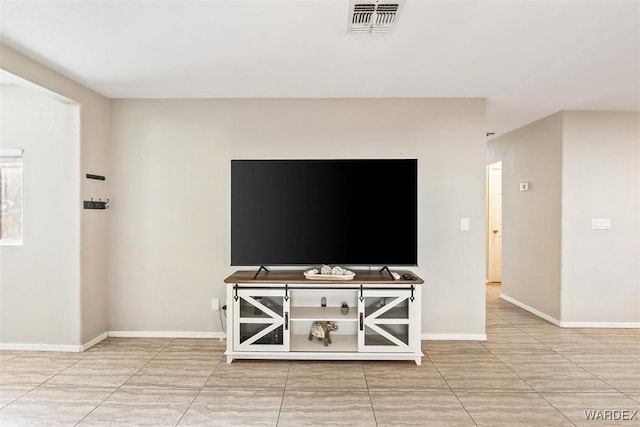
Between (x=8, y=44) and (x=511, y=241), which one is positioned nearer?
(x=8, y=44)

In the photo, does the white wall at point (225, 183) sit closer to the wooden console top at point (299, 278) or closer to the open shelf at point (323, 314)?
the wooden console top at point (299, 278)

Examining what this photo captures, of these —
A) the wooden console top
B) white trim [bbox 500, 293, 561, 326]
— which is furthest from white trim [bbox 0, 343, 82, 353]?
white trim [bbox 500, 293, 561, 326]

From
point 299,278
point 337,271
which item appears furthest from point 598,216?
point 299,278

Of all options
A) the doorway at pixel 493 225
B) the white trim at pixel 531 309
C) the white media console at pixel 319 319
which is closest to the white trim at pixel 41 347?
the white media console at pixel 319 319

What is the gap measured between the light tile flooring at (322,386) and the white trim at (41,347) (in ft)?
0.25

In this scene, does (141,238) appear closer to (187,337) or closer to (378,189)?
(187,337)

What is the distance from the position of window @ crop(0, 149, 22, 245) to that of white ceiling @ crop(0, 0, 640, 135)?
1.14 metres

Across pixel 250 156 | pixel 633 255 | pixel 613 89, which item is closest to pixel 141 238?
pixel 250 156

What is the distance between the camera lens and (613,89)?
11.7ft

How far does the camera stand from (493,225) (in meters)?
6.95

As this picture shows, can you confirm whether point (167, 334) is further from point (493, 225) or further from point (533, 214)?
point (493, 225)

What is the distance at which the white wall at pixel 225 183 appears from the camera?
3.82 m

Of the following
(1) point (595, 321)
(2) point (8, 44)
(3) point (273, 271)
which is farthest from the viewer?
(1) point (595, 321)

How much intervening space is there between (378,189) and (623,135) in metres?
3.12
